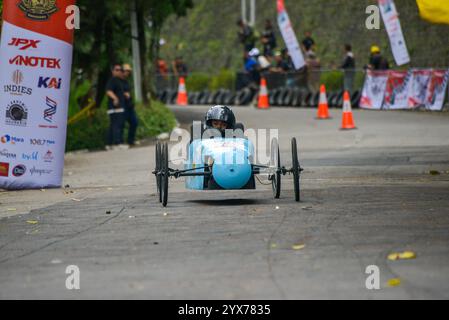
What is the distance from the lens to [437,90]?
33062 mm

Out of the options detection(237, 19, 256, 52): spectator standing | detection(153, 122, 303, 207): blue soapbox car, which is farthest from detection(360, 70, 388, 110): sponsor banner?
detection(153, 122, 303, 207): blue soapbox car

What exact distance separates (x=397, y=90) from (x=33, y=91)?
19.2 meters

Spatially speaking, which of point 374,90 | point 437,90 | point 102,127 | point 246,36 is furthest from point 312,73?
point 102,127

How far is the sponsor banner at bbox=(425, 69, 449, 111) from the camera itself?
3241 centimetres

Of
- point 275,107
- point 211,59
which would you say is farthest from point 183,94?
point 211,59

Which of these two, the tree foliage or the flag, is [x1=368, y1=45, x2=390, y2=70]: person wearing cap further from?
the flag

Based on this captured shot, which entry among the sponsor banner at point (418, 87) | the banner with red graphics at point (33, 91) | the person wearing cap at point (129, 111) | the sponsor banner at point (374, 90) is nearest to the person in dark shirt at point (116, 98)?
the person wearing cap at point (129, 111)

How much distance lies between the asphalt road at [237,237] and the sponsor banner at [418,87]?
1272 cm

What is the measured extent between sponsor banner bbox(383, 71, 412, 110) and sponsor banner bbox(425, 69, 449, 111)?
933mm

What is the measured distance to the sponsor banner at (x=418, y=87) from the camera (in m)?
33.5

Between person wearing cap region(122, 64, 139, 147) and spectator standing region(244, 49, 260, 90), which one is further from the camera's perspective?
spectator standing region(244, 49, 260, 90)

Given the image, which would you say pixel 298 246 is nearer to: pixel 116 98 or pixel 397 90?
pixel 116 98

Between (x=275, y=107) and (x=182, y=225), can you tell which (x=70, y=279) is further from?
(x=275, y=107)

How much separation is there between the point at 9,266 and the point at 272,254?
2180 millimetres
